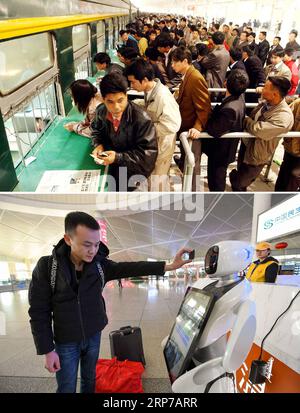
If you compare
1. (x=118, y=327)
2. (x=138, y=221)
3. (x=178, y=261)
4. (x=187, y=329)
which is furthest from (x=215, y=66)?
(x=187, y=329)

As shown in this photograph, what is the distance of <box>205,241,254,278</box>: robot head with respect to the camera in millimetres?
1232

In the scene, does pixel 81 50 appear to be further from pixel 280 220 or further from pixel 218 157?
pixel 280 220

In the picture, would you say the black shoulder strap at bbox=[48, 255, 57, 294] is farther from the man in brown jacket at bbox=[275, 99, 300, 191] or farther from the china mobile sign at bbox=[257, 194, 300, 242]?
the man in brown jacket at bbox=[275, 99, 300, 191]

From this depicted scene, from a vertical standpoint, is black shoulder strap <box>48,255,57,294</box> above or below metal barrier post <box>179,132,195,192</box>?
below

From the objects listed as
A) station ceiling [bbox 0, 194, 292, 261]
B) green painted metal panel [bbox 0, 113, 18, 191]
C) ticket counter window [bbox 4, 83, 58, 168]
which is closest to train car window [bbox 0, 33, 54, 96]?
ticket counter window [bbox 4, 83, 58, 168]

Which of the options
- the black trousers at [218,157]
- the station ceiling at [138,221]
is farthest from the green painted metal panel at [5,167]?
the black trousers at [218,157]

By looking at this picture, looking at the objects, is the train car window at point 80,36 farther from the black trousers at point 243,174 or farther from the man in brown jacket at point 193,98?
the black trousers at point 243,174

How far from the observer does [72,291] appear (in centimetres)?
131

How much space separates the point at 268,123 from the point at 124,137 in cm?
113

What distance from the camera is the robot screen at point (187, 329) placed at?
123 cm

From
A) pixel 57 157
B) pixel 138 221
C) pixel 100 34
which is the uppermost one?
pixel 100 34

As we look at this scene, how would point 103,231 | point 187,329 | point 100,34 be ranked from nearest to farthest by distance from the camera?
point 187,329 < point 103,231 < point 100,34

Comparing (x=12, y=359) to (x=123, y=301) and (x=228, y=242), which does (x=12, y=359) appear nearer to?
(x=123, y=301)

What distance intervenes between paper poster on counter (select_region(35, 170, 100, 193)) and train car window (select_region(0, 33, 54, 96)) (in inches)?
20.0
